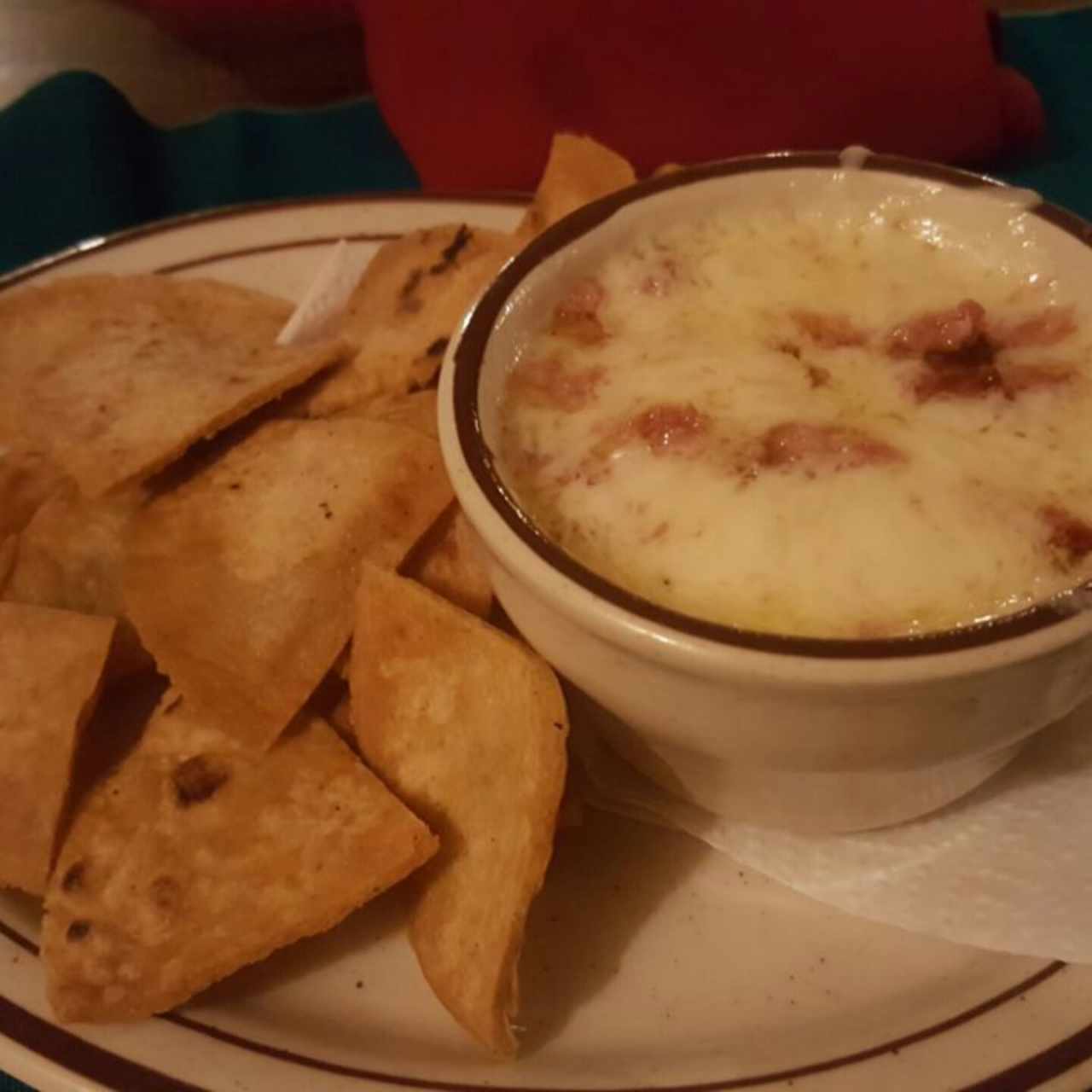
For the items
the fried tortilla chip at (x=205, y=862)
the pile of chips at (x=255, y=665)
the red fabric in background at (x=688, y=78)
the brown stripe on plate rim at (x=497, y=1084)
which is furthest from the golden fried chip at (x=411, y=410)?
the red fabric in background at (x=688, y=78)

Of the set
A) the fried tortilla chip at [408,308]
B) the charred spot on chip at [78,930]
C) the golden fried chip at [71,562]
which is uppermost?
the fried tortilla chip at [408,308]

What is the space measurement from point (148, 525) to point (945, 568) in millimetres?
659

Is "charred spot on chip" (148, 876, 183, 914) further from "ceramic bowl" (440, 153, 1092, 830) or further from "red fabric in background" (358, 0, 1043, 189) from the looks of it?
"red fabric in background" (358, 0, 1043, 189)

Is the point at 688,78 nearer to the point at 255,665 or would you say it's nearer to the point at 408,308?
the point at 408,308

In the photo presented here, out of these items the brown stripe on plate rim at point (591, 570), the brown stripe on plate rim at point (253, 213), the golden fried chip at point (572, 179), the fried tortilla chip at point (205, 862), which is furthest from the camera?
the brown stripe on plate rim at point (253, 213)

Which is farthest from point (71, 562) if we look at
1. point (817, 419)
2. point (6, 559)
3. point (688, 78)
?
point (688, 78)

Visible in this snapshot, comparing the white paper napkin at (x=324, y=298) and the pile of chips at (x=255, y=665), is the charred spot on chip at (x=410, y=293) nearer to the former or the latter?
the pile of chips at (x=255, y=665)

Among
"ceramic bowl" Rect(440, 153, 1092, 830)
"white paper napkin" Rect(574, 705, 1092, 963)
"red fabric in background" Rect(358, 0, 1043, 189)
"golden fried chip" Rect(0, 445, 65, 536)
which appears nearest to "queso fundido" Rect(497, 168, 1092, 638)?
"ceramic bowl" Rect(440, 153, 1092, 830)

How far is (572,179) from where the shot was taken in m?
1.32

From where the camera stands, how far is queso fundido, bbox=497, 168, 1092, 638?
85 cm

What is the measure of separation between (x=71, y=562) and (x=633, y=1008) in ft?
2.06

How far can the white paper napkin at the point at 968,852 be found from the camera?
3.09 ft

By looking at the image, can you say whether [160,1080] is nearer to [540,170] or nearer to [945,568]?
[945,568]

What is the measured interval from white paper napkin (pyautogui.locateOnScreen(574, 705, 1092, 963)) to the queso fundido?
24cm
